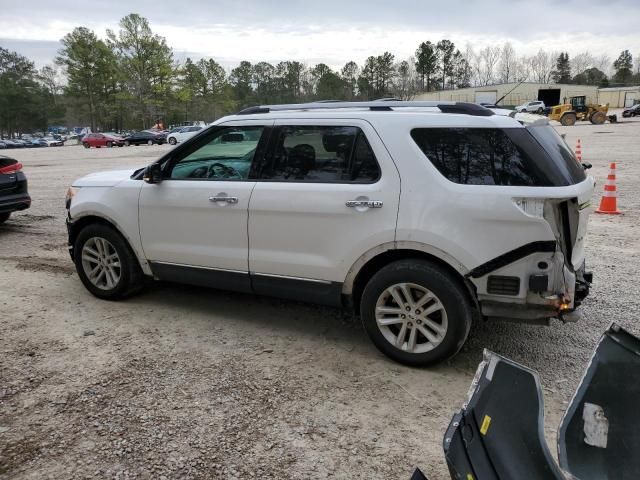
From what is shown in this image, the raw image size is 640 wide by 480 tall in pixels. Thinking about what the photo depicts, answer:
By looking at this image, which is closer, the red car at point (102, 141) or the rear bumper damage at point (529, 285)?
the rear bumper damage at point (529, 285)

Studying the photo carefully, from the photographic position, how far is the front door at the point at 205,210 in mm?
4254

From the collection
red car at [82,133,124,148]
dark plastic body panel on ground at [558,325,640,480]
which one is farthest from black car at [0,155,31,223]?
red car at [82,133,124,148]

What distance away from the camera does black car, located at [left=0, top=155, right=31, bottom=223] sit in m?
8.12

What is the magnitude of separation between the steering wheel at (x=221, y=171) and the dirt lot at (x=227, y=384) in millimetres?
1330

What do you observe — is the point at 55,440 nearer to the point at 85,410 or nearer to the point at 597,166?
the point at 85,410

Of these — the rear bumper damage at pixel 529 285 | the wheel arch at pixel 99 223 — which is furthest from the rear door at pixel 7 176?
the rear bumper damage at pixel 529 285

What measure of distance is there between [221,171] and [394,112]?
5.35 feet

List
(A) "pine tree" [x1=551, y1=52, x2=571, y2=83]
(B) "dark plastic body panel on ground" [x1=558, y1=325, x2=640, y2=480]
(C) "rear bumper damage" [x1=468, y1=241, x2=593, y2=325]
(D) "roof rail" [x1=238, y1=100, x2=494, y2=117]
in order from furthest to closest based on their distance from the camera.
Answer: (A) "pine tree" [x1=551, y1=52, x2=571, y2=83] < (D) "roof rail" [x1=238, y1=100, x2=494, y2=117] < (C) "rear bumper damage" [x1=468, y1=241, x2=593, y2=325] < (B) "dark plastic body panel on ground" [x1=558, y1=325, x2=640, y2=480]

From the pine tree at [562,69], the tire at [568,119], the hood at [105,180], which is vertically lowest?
the hood at [105,180]

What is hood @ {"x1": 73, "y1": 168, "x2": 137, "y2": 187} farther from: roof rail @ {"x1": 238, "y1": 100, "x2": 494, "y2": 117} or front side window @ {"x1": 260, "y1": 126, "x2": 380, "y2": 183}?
front side window @ {"x1": 260, "y1": 126, "x2": 380, "y2": 183}

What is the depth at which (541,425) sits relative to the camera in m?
1.88

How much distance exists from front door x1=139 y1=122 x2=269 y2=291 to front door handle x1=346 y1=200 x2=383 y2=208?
36.7 inches

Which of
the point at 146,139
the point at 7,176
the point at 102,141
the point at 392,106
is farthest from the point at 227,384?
the point at 102,141

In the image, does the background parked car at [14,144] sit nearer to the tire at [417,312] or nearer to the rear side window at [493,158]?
the tire at [417,312]
